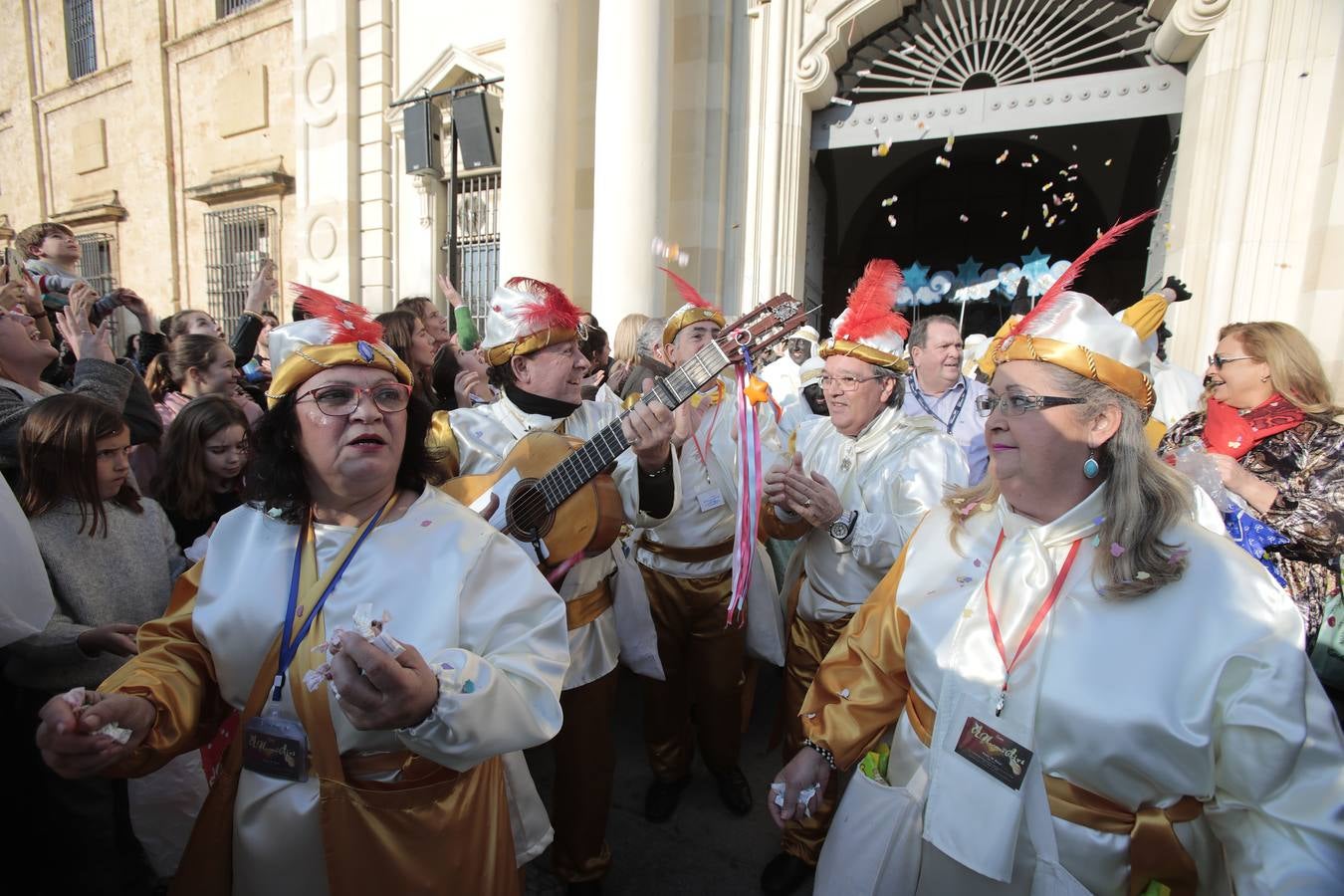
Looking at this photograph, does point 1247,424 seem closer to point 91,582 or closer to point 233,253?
point 91,582

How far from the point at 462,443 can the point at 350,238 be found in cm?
818

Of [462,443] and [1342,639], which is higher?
[462,443]

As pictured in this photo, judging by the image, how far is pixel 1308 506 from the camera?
2496 mm

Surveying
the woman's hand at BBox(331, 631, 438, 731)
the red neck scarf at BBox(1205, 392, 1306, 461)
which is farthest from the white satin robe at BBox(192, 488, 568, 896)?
the red neck scarf at BBox(1205, 392, 1306, 461)

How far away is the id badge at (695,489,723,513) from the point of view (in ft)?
10.3

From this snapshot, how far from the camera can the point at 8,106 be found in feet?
58.4

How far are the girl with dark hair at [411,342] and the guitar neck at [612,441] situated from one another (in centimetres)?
183

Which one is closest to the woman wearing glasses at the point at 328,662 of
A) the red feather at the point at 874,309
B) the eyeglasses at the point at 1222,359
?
the red feather at the point at 874,309

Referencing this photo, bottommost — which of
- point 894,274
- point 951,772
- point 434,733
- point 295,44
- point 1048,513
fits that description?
point 951,772

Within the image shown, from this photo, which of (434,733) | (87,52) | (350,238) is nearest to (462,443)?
(434,733)

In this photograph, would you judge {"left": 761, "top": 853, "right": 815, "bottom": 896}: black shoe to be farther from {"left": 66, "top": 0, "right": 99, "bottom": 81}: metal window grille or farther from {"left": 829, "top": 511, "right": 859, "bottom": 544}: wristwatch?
{"left": 66, "top": 0, "right": 99, "bottom": 81}: metal window grille

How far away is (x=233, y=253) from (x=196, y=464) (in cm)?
1253

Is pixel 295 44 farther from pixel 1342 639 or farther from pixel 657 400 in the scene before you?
pixel 1342 639

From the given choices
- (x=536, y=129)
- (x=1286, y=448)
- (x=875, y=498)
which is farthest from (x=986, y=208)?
(x=875, y=498)
